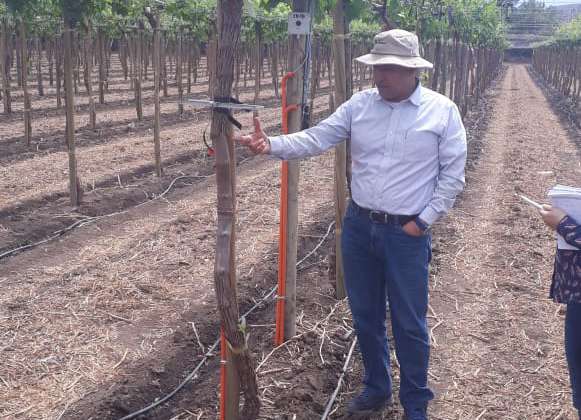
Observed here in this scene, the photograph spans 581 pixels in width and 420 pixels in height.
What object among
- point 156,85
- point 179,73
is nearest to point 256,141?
point 156,85

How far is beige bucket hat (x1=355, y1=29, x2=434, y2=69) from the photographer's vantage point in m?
3.16

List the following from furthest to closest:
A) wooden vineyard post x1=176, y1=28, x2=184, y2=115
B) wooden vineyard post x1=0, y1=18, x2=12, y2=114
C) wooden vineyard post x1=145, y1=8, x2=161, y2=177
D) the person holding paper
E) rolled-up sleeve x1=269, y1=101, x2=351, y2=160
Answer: wooden vineyard post x1=176, y1=28, x2=184, y2=115, wooden vineyard post x1=0, y1=18, x2=12, y2=114, wooden vineyard post x1=145, y1=8, x2=161, y2=177, rolled-up sleeve x1=269, y1=101, x2=351, y2=160, the person holding paper

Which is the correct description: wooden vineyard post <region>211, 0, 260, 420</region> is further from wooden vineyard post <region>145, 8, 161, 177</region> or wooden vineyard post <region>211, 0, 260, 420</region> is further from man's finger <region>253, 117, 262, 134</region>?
wooden vineyard post <region>145, 8, 161, 177</region>

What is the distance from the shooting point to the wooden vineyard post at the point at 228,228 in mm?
2676

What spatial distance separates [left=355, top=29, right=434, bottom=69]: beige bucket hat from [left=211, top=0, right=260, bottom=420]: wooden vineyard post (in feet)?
2.61

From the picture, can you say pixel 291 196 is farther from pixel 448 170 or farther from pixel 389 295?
pixel 448 170

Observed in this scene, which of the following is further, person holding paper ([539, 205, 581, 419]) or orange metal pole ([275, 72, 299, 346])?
orange metal pole ([275, 72, 299, 346])

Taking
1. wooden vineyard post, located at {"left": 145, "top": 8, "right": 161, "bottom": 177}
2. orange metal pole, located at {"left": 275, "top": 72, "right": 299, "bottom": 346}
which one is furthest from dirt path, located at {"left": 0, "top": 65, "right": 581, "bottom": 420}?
wooden vineyard post, located at {"left": 145, "top": 8, "right": 161, "bottom": 177}

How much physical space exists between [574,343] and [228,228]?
1.69m

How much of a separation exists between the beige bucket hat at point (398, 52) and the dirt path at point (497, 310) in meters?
2.03

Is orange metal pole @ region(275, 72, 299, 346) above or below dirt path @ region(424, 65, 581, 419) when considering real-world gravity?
above

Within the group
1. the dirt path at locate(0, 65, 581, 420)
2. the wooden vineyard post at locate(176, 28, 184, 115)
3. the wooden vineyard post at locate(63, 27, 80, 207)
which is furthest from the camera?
the wooden vineyard post at locate(176, 28, 184, 115)

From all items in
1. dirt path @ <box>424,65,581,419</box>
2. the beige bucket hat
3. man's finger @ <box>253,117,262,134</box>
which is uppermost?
the beige bucket hat

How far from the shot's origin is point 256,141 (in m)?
3.11
